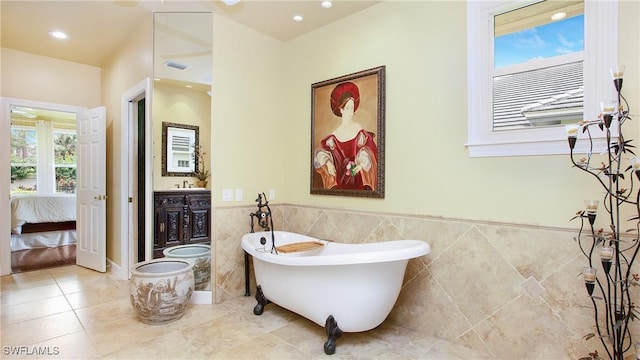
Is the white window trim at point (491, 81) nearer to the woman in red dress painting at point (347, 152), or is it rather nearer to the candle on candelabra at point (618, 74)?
the candle on candelabra at point (618, 74)

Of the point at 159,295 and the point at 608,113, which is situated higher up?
the point at 608,113

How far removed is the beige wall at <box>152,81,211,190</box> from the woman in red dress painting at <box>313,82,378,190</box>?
1.16 m

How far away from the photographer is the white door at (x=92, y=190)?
417 cm

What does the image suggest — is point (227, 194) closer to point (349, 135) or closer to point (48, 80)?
point (349, 135)

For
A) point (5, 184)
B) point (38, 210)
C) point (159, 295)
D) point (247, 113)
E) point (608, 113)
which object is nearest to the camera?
point (608, 113)

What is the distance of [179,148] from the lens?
317cm

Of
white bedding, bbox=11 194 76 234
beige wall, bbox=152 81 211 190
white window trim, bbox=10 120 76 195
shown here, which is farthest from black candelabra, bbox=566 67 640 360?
white window trim, bbox=10 120 76 195

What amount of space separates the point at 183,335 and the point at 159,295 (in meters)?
0.38

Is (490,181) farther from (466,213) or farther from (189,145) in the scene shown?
(189,145)

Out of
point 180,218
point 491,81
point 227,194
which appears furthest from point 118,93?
point 491,81

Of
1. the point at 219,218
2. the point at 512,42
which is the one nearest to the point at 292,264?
the point at 219,218

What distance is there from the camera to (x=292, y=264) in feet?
7.43

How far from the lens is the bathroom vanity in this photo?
3172mm

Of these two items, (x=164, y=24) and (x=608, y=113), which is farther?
(x=164, y=24)
